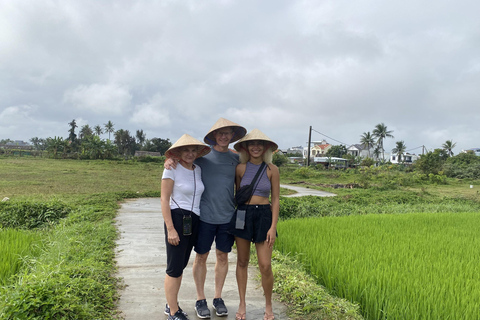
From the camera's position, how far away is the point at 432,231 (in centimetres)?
582

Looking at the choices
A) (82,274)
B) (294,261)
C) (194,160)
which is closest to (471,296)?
(294,261)

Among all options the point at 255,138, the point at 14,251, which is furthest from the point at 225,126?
the point at 14,251

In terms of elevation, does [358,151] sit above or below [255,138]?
above

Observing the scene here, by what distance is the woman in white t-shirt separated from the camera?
2.63m

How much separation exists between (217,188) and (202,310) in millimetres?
994

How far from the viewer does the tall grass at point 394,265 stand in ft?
8.50

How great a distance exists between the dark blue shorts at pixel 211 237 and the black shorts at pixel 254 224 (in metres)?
0.08

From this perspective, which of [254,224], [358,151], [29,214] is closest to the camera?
[254,224]

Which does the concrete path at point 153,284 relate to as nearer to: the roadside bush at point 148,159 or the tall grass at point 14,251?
the tall grass at point 14,251

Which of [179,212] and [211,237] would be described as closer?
[179,212]

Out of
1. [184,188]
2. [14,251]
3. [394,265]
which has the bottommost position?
[14,251]

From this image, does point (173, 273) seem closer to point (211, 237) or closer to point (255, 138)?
point (211, 237)

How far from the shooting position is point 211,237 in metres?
2.82

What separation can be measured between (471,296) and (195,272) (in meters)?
2.18
